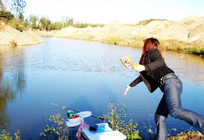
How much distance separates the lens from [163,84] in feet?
12.7

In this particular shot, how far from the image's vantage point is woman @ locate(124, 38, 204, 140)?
364cm

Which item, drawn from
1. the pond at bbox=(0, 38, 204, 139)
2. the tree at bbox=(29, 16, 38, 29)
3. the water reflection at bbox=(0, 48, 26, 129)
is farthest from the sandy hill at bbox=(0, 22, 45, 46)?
the tree at bbox=(29, 16, 38, 29)

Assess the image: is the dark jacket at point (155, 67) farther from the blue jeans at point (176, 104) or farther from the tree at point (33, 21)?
the tree at point (33, 21)

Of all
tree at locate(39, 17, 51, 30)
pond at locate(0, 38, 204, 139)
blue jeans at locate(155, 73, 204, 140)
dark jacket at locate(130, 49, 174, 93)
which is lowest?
pond at locate(0, 38, 204, 139)

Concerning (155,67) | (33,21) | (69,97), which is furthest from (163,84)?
(33,21)

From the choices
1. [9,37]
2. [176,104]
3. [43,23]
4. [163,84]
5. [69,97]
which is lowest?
[69,97]

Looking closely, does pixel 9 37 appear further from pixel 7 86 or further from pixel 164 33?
pixel 164 33

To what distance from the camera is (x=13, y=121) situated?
631 cm

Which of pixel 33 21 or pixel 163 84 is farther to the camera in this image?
pixel 33 21

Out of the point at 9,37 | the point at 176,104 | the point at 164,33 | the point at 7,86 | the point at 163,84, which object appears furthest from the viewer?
the point at 164,33

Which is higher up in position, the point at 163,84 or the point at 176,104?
the point at 163,84

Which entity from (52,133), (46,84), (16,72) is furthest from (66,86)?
(52,133)

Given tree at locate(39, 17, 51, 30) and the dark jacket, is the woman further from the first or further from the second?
tree at locate(39, 17, 51, 30)

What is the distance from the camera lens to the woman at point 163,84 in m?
3.64
